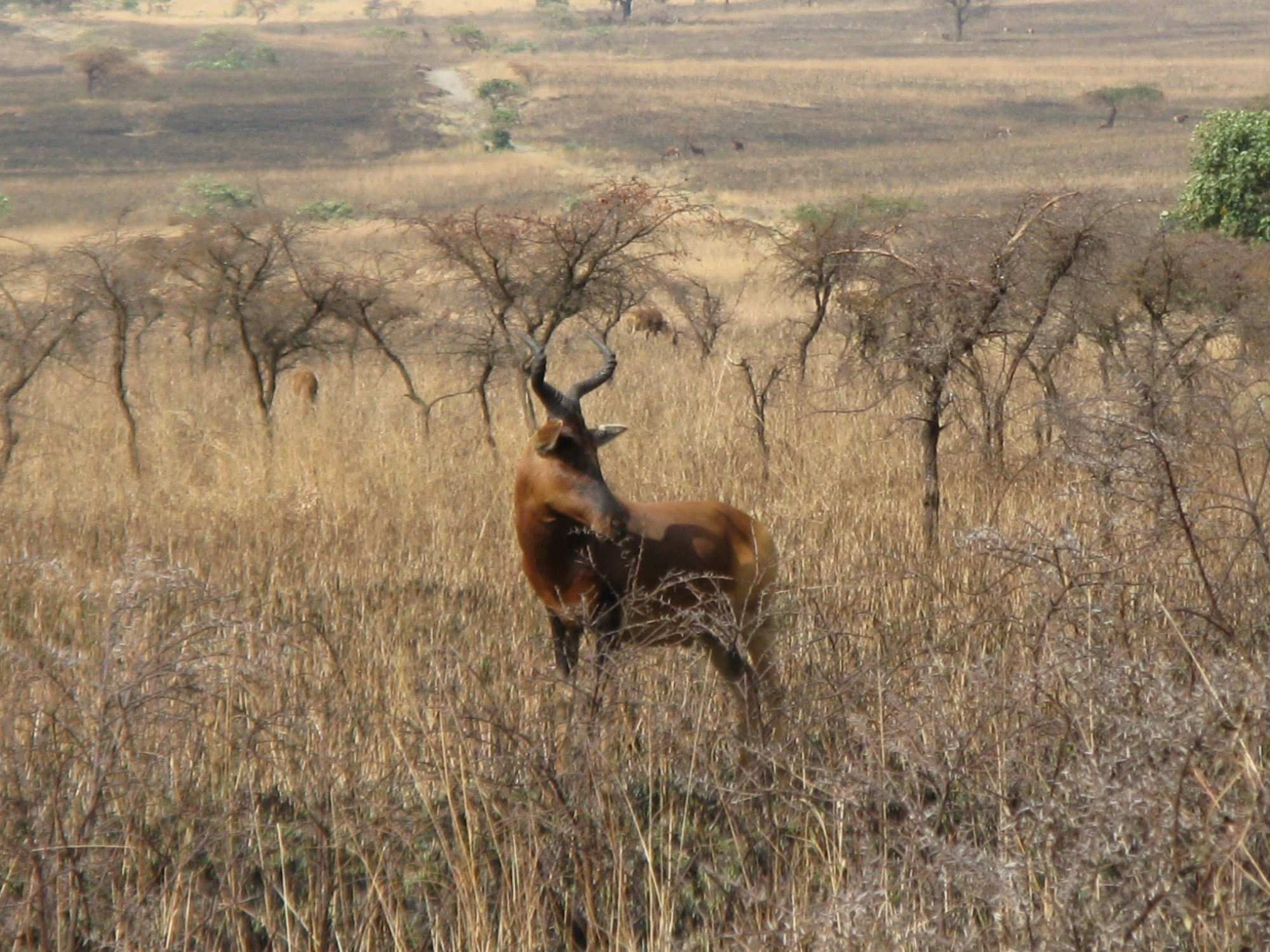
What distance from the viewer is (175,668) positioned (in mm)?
3883

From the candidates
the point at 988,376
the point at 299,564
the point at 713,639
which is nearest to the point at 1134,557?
the point at 713,639

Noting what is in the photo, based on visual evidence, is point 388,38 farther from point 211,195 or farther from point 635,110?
point 211,195

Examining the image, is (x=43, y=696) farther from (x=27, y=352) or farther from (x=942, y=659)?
(x=27, y=352)

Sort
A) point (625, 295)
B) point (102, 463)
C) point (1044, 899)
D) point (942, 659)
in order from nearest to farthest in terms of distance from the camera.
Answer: point (1044, 899) → point (942, 659) → point (102, 463) → point (625, 295)

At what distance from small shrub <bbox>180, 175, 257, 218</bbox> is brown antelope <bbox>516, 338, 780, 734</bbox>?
122 ft

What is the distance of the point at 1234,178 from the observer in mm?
20891

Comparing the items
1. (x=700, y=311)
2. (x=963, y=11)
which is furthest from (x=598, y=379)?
(x=963, y=11)

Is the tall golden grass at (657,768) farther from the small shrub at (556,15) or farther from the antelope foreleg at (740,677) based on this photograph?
the small shrub at (556,15)

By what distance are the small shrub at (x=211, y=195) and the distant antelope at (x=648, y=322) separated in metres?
20.1

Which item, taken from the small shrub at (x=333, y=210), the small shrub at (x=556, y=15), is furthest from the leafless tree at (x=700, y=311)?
the small shrub at (x=556, y=15)

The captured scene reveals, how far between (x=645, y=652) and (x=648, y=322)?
19.5 meters

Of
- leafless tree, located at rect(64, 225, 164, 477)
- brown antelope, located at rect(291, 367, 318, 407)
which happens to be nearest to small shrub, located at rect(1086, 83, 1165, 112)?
brown antelope, located at rect(291, 367, 318, 407)

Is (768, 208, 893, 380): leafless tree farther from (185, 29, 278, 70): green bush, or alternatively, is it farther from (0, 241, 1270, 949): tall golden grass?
(185, 29, 278, 70): green bush

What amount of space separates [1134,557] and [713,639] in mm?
1588
